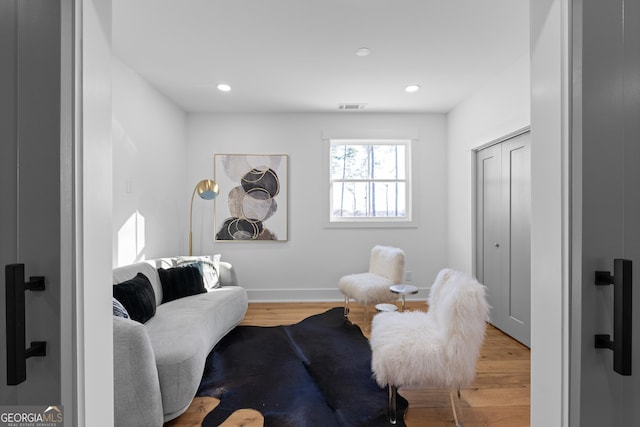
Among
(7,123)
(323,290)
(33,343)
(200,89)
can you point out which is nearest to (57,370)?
(33,343)

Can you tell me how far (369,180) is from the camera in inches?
177

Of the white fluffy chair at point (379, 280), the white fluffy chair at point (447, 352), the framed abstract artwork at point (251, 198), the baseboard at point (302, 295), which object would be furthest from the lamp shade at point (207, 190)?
the white fluffy chair at point (447, 352)

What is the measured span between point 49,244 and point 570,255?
47.2 inches

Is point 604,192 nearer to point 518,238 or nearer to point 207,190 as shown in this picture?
point 518,238

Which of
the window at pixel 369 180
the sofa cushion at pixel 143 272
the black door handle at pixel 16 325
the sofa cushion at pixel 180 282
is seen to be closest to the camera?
the black door handle at pixel 16 325

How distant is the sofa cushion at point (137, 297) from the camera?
2182 mm

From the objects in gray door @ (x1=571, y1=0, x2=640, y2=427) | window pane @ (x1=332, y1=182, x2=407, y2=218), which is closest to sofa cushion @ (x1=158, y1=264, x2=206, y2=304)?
window pane @ (x1=332, y1=182, x2=407, y2=218)

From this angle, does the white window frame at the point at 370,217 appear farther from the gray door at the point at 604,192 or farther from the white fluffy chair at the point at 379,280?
the gray door at the point at 604,192

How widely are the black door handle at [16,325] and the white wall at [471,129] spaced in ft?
10.9

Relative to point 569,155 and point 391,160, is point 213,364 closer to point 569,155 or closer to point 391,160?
point 569,155

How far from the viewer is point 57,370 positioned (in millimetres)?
677

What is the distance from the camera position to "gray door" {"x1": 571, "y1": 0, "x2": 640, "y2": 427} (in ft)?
2.32

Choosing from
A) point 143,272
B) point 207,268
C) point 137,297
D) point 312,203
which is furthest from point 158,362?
point 312,203

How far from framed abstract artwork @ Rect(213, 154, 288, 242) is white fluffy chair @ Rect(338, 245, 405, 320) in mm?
1257
